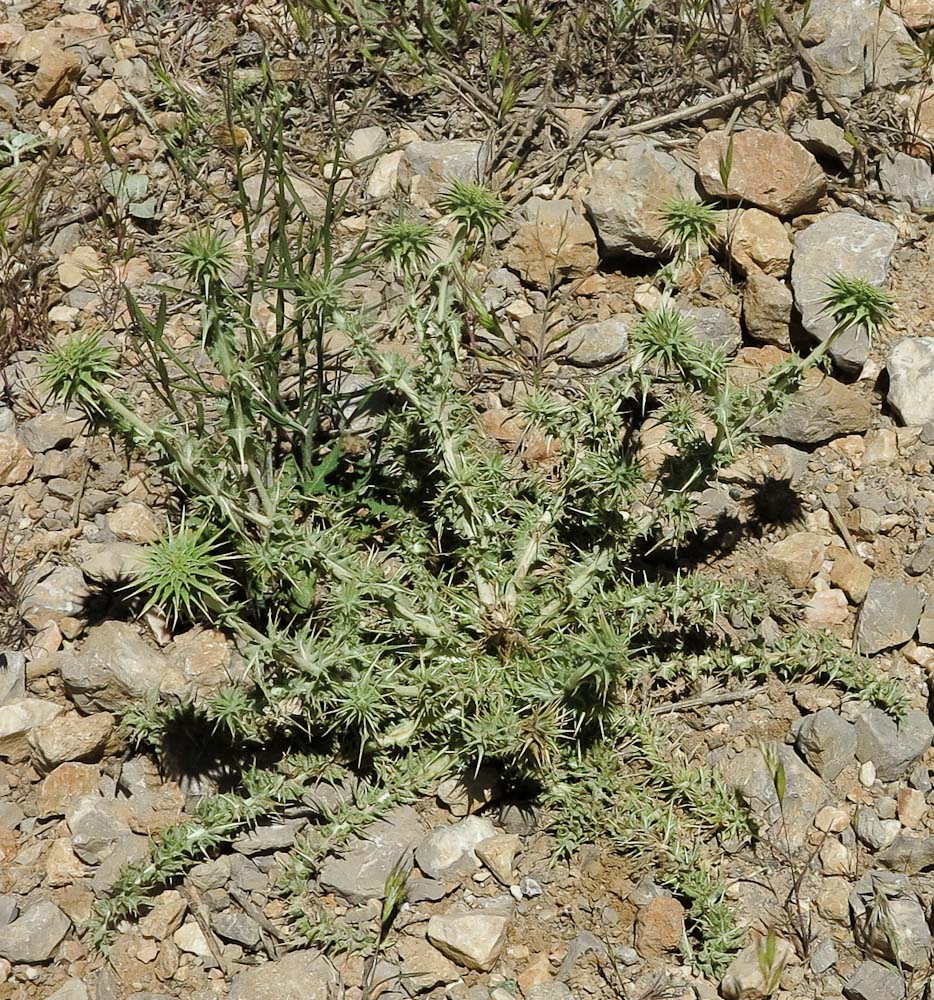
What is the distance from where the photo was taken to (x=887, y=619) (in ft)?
11.4

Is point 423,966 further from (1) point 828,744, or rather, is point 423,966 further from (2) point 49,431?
(2) point 49,431

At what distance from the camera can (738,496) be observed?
12.5ft

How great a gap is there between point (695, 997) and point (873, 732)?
0.85m

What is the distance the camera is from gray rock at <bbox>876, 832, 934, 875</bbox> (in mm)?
3066

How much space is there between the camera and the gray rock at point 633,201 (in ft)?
13.7

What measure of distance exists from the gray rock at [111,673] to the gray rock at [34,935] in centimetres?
58

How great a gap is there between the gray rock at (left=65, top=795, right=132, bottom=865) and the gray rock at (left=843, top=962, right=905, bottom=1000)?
74.3 inches

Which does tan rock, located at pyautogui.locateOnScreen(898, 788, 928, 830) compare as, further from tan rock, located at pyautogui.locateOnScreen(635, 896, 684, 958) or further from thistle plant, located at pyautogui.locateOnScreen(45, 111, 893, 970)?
tan rock, located at pyautogui.locateOnScreen(635, 896, 684, 958)

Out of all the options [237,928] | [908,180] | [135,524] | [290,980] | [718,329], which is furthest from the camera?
[908,180]

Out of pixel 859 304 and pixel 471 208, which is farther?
pixel 471 208

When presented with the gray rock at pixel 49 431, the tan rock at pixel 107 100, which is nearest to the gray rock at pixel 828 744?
the gray rock at pixel 49 431

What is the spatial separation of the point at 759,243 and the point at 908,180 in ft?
2.31

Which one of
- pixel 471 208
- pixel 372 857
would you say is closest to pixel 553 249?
pixel 471 208

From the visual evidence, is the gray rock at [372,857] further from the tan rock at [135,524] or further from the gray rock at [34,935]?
the tan rock at [135,524]
